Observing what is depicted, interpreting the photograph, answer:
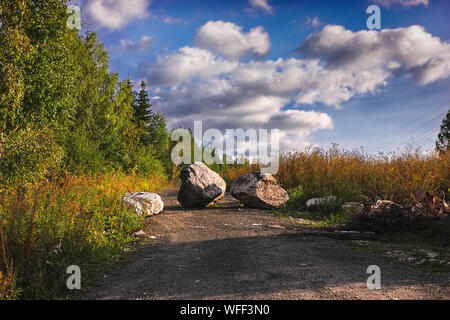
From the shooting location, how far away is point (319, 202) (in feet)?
33.0

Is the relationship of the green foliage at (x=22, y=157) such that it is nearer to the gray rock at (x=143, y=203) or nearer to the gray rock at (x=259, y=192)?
the gray rock at (x=143, y=203)

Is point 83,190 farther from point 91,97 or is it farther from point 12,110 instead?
point 91,97

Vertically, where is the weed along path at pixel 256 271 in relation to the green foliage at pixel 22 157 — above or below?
below

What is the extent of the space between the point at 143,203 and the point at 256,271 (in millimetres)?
5268

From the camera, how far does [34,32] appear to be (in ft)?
38.0

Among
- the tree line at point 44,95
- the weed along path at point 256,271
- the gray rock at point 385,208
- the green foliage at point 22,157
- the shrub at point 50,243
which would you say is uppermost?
the tree line at point 44,95

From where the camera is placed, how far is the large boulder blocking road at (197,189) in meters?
10.8

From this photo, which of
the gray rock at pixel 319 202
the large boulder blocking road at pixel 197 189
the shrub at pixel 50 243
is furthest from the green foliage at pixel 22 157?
the gray rock at pixel 319 202

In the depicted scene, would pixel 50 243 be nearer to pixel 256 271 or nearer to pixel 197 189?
pixel 256 271

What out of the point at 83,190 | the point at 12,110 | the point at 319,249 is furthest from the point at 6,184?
the point at 319,249

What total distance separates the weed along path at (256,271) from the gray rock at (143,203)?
3.25 ft

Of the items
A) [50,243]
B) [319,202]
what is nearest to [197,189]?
[319,202]
